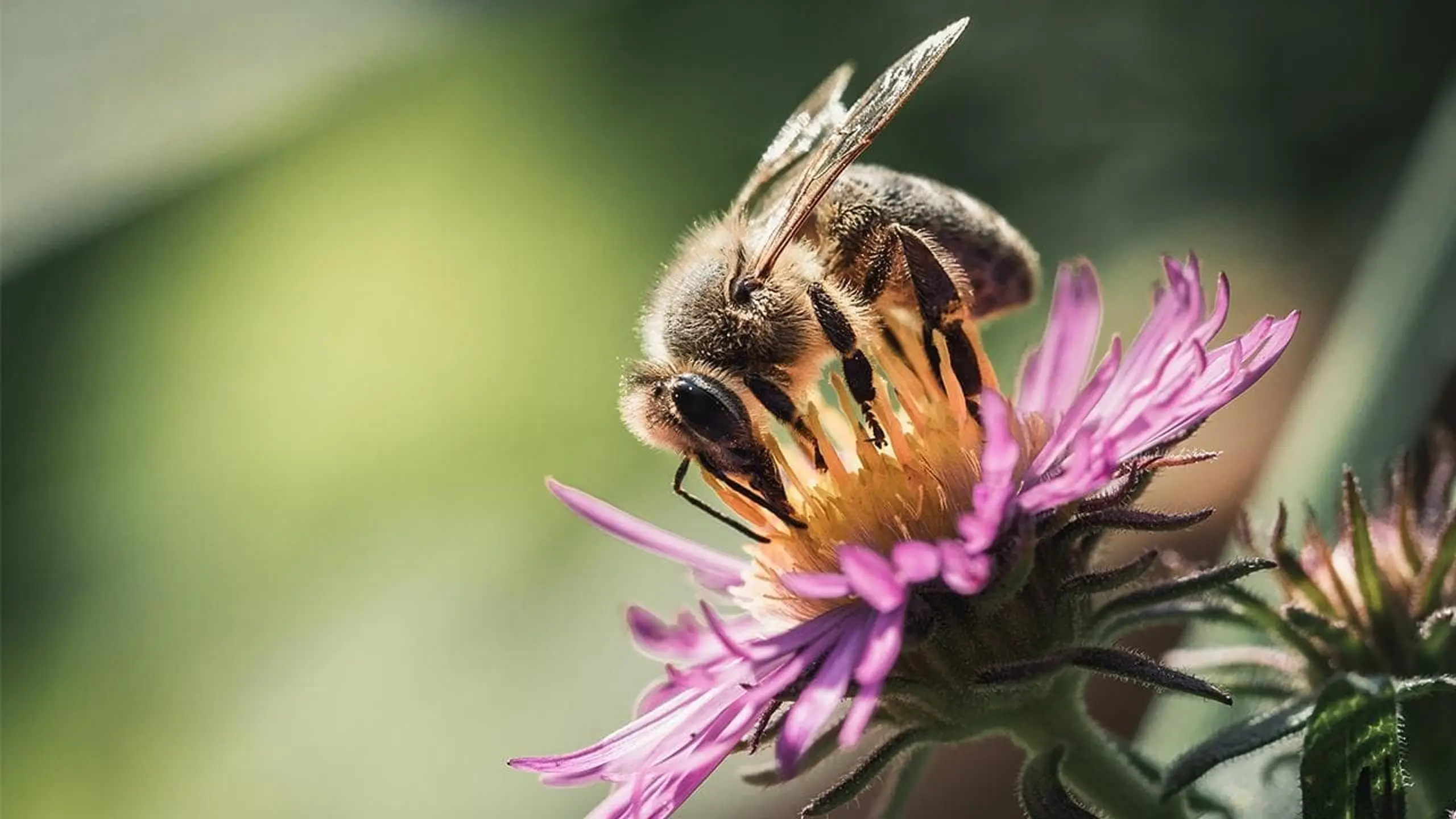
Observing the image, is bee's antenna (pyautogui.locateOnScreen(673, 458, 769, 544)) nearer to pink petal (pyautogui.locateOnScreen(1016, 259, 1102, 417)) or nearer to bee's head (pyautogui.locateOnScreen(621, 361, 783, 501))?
bee's head (pyautogui.locateOnScreen(621, 361, 783, 501))

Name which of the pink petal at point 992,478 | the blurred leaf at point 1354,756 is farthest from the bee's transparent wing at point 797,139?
the blurred leaf at point 1354,756

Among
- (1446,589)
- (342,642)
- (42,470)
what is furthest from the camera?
(42,470)

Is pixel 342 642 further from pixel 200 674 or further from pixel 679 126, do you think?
pixel 679 126

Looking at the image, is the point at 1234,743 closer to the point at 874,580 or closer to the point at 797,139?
the point at 874,580

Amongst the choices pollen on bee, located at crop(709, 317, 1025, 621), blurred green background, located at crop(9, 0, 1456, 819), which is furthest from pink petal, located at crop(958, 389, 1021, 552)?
blurred green background, located at crop(9, 0, 1456, 819)

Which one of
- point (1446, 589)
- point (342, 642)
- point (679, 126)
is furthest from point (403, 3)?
point (1446, 589)
